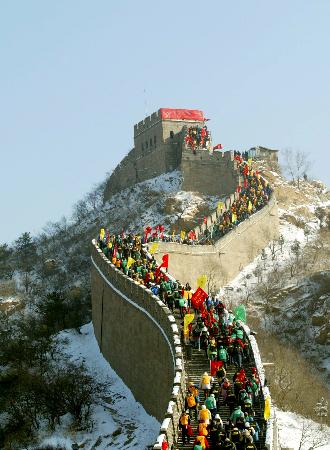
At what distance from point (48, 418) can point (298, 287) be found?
25.9 metres

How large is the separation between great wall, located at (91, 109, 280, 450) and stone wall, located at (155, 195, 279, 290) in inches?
2.7

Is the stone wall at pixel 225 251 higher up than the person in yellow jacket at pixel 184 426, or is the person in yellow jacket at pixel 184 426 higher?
the stone wall at pixel 225 251

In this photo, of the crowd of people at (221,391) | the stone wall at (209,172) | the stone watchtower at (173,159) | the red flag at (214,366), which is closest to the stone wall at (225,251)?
the stone wall at (209,172)

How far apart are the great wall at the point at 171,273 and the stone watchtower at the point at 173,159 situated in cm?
9

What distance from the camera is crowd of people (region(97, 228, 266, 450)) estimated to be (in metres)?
19.9

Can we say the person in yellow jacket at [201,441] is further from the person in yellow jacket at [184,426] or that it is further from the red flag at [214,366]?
the red flag at [214,366]

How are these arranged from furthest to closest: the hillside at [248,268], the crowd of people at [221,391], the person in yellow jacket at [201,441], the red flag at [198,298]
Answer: the hillside at [248,268] < the red flag at [198,298] < the crowd of people at [221,391] < the person in yellow jacket at [201,441]

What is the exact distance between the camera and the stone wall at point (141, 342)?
2520cm

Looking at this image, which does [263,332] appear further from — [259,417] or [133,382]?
[259,417]

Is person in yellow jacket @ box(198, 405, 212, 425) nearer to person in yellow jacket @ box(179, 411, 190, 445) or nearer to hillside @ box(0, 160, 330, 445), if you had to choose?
person in yellow jacket @ box(179, 411, 190, 445)

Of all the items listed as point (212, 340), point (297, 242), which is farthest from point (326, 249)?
point (212, 340)

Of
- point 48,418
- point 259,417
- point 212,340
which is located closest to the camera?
point 259,417

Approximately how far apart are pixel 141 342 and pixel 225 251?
2315 centimetres

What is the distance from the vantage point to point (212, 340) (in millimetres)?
25688
